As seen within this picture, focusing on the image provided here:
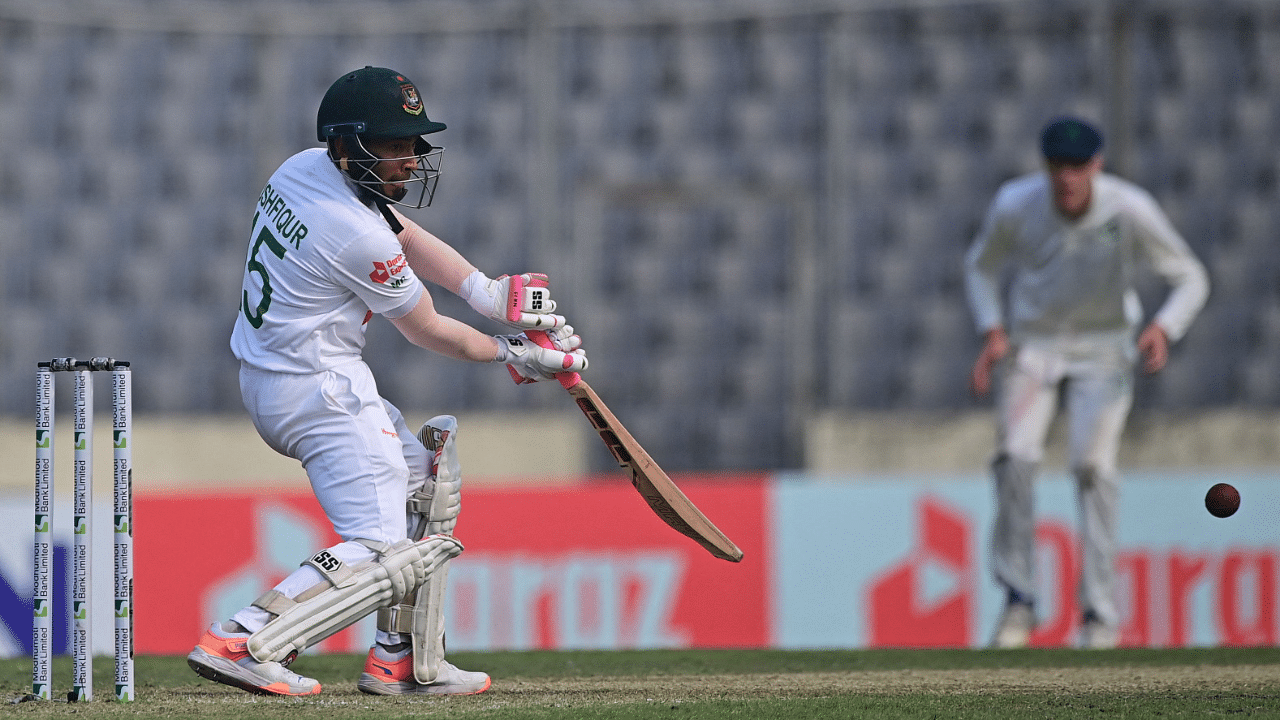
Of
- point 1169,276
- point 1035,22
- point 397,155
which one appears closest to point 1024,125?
point 1035,22

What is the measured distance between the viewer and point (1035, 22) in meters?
9.13

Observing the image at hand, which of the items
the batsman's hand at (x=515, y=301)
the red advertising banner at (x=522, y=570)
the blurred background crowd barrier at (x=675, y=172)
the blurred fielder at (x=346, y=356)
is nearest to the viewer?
the blurred fielder at (x=346, y=356)

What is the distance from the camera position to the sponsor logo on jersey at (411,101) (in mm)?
3914

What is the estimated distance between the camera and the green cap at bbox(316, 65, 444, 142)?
3865 millimetres

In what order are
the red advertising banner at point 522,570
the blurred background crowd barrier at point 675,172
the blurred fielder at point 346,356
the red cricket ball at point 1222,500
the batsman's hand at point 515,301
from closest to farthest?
the blurred fielder at point 346,356 < the batsman's hand at point 515,301 < the red cricket ball at point 1222,500 < the red advertising banner at point 522,570 < the blurred background crowd barrier at point 675,172

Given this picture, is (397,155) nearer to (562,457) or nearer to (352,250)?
(352,250)

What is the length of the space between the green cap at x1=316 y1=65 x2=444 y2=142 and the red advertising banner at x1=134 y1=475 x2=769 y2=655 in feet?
10.5

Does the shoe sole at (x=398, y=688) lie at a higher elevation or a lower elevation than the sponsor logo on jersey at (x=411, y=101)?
lower

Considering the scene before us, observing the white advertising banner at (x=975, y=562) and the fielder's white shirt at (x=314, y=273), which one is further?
the white advertising banner at (x=975, y=562)

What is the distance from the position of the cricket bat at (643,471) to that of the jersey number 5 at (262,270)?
24.3 inches

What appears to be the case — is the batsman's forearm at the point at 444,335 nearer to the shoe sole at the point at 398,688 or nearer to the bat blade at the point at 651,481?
the bat blade at the point at 651,481

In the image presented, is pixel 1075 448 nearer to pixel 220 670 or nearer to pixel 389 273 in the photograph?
pixel 389 273

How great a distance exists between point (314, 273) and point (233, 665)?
0.90 m

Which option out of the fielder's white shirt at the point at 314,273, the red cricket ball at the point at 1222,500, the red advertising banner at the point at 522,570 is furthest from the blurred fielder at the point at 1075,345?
the fielder's white shirt at the point at 314,273
